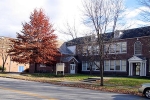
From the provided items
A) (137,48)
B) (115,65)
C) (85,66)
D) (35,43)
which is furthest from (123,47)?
(35,43)

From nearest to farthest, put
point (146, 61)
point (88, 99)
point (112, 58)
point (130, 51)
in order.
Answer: point (88, 99), point (146, 61), point (130, 51), point (112, 58)

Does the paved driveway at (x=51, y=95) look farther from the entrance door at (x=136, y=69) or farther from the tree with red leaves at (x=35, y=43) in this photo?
the entrance door at (x=136, y=69)

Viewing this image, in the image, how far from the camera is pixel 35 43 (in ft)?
124

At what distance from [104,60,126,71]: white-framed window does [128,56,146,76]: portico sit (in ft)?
5.95

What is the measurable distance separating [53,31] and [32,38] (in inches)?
142

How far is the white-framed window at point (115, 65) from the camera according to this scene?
1661 inches

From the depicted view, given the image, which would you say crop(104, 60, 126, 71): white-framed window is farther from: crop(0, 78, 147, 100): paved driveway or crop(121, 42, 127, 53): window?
crop(0, 78, 147, 100): paved driveway

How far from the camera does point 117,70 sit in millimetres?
43062

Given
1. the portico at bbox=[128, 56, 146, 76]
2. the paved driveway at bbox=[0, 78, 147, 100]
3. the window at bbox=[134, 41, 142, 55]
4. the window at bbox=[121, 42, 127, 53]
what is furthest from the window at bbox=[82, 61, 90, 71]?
the paved driveway at bbox=[0, 78, 147, 100]

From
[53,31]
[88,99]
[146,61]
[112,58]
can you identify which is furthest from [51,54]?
[88,99]

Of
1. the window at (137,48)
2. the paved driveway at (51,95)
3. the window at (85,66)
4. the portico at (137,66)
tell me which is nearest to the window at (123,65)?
the portico at (137,66)

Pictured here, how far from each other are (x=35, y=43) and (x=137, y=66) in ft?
56.8

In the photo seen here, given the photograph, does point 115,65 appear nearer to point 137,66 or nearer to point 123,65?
point 123,65

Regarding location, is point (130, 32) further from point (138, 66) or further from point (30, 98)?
point (30, 98)
